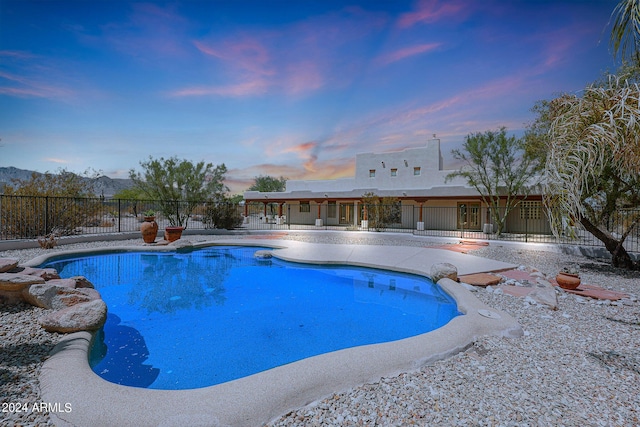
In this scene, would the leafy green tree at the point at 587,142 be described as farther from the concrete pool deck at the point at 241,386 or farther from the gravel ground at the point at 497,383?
the concrete pool deck at the point at 241,386

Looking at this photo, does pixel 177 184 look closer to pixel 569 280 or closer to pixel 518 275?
pixel 518 275

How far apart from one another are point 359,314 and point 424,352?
2.65 m

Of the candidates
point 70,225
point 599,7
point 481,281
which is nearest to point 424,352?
point 481,281

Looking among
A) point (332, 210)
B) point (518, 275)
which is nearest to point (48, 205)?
point (518, 275)

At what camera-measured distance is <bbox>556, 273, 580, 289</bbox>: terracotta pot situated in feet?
20.1

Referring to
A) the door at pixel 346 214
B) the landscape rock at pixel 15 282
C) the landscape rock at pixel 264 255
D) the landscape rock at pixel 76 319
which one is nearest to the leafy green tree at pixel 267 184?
the door at pixel 346 214

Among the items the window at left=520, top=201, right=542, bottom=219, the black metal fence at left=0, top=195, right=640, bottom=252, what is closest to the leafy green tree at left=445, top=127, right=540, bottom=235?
the window at left=520, top=201, right=542, bottom=219

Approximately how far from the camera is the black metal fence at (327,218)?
1236cm

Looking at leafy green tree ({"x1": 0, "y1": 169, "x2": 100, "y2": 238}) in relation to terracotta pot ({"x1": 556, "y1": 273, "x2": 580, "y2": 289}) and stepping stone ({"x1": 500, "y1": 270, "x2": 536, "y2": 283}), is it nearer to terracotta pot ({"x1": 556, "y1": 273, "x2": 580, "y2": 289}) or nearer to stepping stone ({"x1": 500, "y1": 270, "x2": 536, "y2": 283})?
stepping stone ({"x1": 500, "y1": 270, "x2": 536, "y2": 283})

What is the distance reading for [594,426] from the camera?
2.18 m

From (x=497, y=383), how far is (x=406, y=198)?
18.8 m

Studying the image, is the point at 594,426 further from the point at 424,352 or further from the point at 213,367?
the point at 213,367

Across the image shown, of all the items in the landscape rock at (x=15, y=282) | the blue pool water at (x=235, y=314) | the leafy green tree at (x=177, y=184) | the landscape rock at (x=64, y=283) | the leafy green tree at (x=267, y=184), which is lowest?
the blue pool water at (x=235, y=314)

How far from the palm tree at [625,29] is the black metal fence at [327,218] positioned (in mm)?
9484
